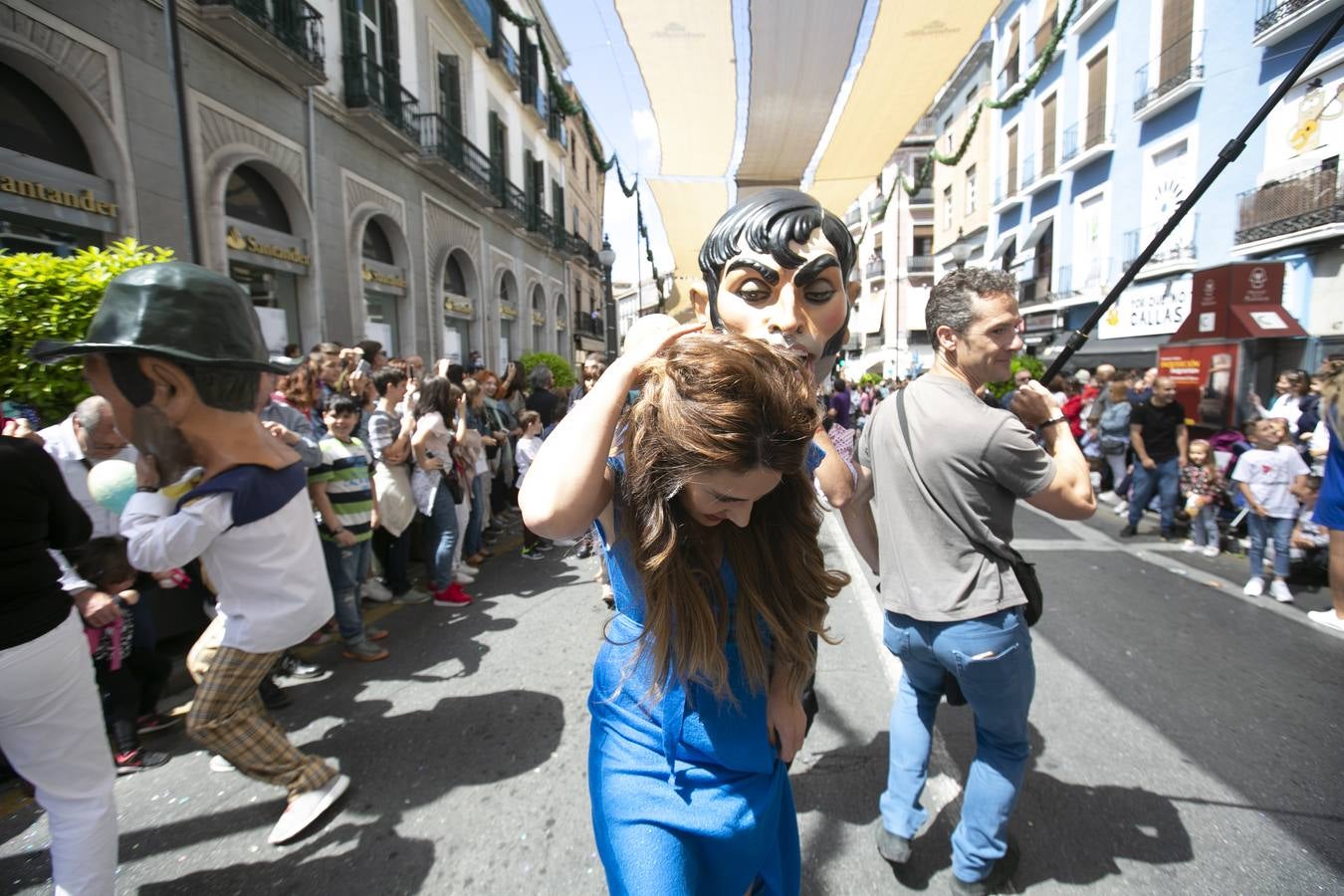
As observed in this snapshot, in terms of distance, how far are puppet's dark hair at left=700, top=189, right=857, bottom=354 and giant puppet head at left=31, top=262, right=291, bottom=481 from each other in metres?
1.47

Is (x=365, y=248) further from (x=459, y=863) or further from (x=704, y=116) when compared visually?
(x=459, y=863)

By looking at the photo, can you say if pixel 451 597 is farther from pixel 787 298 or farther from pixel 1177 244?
pixel 1177 244

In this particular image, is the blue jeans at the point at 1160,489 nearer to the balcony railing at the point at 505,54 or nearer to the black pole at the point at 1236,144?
the black pole at the point at 1236,144

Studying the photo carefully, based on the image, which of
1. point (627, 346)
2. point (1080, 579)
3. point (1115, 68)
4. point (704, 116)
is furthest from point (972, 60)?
point (627, 346)

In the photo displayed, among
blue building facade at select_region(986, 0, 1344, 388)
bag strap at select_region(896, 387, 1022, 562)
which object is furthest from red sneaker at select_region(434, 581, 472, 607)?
blue building facade at select_region(986, 0, 1344, 388)

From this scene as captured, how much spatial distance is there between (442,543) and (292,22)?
830 cm

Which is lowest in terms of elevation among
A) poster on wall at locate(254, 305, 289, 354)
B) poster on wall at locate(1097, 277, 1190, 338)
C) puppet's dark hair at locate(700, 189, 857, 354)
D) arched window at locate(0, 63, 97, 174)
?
puppet's dark hair at locate(700, 189, 857, 354)

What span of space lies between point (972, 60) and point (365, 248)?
18.9 meters

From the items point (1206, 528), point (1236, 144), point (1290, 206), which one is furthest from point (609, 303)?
point (1290, 206)

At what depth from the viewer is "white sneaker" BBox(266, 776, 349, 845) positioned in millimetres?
2227

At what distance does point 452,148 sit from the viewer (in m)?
13.3

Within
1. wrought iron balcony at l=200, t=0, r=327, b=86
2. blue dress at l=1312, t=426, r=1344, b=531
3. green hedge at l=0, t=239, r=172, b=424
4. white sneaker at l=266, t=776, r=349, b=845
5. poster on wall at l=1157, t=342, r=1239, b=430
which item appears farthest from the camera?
poster on wall at l=1157, t=342, r=1239, b=430

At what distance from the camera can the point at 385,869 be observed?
211cm

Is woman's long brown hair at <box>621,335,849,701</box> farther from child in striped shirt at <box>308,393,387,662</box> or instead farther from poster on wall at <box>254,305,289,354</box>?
poster on wall at <box>254,305,289,354</box>
